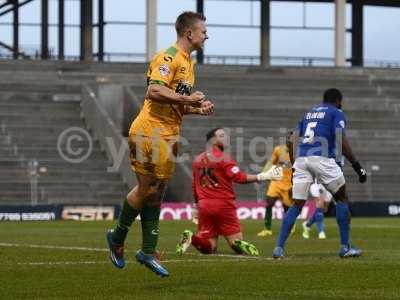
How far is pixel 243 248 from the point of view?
16.8 metres

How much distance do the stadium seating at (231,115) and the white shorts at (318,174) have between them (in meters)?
22.5

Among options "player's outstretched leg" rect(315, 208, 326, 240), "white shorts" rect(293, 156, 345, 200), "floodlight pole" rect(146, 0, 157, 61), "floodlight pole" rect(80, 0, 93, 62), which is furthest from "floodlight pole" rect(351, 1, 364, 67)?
"white shorts" rect(293, 156, 345, 200)

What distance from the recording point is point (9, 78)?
48344 mm

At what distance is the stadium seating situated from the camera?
41.0 metres

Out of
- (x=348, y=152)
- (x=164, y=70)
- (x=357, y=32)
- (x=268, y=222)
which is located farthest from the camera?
(x=357, y=32)

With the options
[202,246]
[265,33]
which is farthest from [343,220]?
[265,33]

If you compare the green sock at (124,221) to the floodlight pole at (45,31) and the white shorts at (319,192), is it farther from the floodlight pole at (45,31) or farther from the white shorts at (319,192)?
the floodlight pole at (45,31)

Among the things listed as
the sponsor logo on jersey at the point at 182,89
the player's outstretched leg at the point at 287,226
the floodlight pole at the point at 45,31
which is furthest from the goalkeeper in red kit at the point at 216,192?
the floodlight pole at the point at 45,31

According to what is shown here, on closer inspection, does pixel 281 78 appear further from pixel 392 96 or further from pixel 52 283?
pixel 52 283

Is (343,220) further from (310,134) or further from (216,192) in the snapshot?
(216,192)

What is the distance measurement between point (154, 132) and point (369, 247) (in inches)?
324

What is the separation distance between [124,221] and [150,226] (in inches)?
10.5

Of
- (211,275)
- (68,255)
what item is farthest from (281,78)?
(211,275)

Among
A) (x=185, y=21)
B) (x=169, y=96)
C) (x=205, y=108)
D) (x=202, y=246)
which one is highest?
(x=185, y=21)
